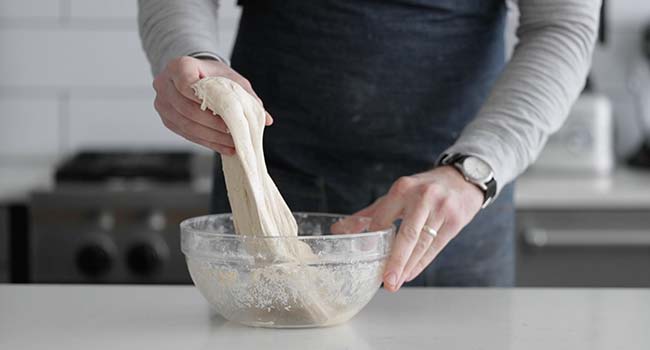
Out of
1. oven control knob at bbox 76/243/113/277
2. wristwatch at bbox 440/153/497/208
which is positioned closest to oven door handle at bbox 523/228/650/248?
oven control knob at bbox 76/243/113/277

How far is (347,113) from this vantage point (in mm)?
1360

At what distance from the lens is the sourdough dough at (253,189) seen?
2.99 feet

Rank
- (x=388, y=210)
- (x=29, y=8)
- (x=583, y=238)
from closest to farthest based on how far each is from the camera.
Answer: (x=388, y=210), (x=583, y=238), (x=29, y=8)

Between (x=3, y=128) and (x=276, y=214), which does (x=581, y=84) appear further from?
(x=3, y=128)

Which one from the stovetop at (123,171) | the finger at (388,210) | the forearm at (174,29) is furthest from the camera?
the stovetop at (123,171)

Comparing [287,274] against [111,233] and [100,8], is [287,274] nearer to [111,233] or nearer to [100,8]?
[111,233]

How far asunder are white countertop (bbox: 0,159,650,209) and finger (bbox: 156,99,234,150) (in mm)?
1066

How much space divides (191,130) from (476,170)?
0.29 metres

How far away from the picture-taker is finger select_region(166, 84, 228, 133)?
0.95 metres

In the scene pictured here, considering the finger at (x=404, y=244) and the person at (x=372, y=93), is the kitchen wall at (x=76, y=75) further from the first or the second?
the finger at (x=404, y=244)

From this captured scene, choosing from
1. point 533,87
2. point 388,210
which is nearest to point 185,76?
point 388,210

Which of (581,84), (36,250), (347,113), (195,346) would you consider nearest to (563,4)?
(581,84)

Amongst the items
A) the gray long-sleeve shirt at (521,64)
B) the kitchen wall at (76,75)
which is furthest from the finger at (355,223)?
the kitchen wall at (76,75)

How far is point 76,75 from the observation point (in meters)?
2.50
